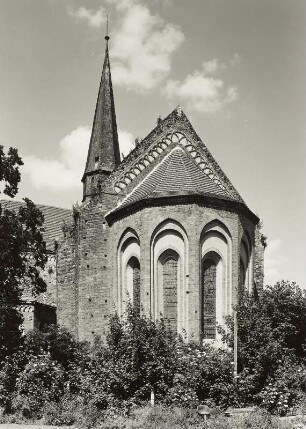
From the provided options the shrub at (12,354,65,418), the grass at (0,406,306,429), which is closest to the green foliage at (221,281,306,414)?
the grass at (0,406,306,429)

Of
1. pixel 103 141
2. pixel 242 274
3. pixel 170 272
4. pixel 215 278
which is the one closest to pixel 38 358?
pixel 170 272

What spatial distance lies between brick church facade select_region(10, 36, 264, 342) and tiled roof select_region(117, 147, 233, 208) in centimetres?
6

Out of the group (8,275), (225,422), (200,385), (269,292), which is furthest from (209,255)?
(225,422)

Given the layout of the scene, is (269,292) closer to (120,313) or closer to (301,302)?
(301,302)

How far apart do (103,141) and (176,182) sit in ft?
50.3

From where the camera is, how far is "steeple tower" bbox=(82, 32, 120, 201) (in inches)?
1487

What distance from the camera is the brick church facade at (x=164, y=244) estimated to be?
23.0 metres

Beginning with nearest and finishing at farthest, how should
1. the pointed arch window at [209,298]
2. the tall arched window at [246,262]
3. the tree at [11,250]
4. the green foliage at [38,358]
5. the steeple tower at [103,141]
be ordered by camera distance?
the green foliage at [38,358], the tree at [11,250], the pointed arch window at [209,298], the tall arched window at [246,262], the steeple tower at [103,141]

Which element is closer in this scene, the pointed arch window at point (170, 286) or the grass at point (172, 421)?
the grass at point (172, 421)

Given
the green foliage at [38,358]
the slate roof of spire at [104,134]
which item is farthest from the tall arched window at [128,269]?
the slate roof of spire at [104,134]

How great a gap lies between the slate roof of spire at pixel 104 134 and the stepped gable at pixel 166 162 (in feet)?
37.1

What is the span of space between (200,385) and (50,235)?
22.0m

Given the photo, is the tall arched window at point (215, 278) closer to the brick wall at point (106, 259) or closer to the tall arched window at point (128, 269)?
the brick wall at point (106, 259)

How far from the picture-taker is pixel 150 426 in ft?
47.0
